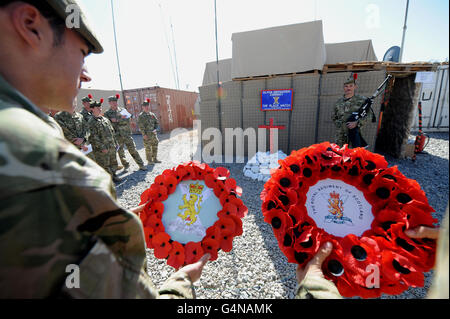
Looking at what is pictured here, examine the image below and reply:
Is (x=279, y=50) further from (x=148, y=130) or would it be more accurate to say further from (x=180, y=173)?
(x=180, y=173)

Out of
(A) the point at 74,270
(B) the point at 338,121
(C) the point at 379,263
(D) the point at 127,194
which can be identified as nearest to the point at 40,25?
(A) the point at 74,270

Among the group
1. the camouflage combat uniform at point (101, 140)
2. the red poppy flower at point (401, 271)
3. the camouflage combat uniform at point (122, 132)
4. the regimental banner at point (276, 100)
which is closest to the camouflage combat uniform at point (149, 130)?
the camouflage combat uniform at point (122, 132)

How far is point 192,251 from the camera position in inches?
58.4

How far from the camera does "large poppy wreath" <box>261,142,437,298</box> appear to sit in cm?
116

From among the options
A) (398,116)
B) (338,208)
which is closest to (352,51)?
(398,116)

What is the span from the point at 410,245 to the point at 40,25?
2.10 meters

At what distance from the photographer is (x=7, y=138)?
451 mm

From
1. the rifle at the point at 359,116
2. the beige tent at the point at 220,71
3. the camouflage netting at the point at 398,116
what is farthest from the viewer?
the beige tent at the point at 220,71

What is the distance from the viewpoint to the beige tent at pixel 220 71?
10.7 metres

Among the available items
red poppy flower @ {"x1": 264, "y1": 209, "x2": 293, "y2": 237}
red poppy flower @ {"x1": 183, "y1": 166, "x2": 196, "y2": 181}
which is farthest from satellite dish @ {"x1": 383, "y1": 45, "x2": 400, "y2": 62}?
red poppy flower @ {"x1": 183, "y1": 166, "x2": 196, "y2": 181}

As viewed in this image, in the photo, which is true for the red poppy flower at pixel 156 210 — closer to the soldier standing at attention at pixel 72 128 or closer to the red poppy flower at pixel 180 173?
the red poppy flower at pixel 180 173

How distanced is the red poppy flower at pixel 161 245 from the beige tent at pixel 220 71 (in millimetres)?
10532

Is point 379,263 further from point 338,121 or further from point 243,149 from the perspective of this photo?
point 243,149
